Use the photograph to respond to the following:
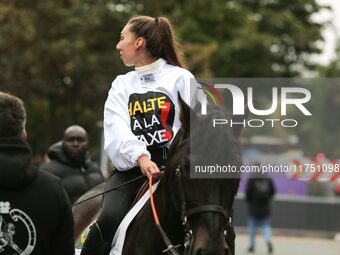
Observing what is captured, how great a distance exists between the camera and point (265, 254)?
76.7 ft

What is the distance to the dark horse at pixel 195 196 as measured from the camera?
5.95 m

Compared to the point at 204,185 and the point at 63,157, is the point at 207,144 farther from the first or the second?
the point at 63,157

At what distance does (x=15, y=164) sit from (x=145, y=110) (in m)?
2.01

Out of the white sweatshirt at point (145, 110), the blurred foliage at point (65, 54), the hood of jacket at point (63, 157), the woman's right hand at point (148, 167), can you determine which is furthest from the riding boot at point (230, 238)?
the blurred foliage at point (65, 54)

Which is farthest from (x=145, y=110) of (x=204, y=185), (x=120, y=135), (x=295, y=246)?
(x=295, y=246)

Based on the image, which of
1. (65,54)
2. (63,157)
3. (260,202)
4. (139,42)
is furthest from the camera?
(65,54)

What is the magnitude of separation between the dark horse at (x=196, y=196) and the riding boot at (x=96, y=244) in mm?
316

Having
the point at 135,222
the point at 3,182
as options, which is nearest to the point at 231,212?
the point at 135,222

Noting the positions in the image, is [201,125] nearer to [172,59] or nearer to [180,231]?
[180,231]

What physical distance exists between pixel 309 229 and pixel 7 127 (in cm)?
2571

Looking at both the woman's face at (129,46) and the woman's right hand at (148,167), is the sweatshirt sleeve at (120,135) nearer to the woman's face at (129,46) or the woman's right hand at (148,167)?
the woman's right hand at (148,167)

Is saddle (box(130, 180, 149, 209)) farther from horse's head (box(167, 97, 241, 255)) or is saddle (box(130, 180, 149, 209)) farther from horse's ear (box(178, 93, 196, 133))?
horse's ear (box(178, 93, 196, 133))

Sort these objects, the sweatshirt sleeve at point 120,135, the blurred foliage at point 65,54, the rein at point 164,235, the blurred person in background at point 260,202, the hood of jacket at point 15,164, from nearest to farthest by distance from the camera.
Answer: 1. the hood of jacket at point 15,164
2. the rein at point 164,235
3. the sweatshirt sleeve at point 120,135
4. the blurred person in background at point 260,202
5. the blurred foliage at point 65,54

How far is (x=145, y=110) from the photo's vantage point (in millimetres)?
7078
